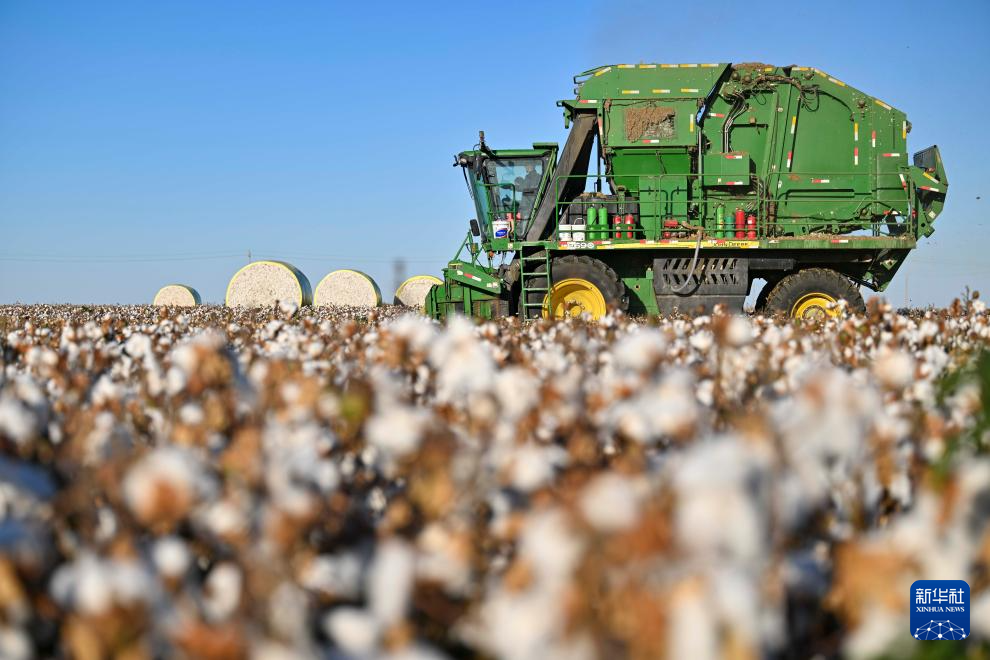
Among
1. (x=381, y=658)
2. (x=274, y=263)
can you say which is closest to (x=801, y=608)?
(x=381, y=658)

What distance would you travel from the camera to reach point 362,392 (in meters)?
1.86

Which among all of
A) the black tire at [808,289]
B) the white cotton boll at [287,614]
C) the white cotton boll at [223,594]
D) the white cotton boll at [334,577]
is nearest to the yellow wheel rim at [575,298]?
the black tire at [808,289]

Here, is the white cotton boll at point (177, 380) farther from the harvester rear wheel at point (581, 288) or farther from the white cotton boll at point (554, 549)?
the harvester rear wheel at point (581, 288)

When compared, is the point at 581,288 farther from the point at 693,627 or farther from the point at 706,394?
the point at 693,627

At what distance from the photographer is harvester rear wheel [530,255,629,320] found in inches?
479

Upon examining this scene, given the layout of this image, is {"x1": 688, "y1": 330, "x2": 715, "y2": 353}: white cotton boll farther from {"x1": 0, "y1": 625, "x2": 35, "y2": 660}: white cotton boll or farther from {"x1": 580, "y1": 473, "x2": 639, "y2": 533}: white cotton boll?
{"x1": 0, "y1": 625, "x2": 35, "y2": 660}: white cotton boll

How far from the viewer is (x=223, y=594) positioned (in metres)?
1.31

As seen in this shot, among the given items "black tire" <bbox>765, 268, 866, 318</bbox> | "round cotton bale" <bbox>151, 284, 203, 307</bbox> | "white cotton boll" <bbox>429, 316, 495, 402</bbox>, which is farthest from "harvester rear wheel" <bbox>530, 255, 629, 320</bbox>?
"round cotton bale" <bbox>151, 284, 203, 307</bbox>

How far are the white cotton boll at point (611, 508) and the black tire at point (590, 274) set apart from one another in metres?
11.1

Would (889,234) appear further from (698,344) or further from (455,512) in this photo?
(455,512)

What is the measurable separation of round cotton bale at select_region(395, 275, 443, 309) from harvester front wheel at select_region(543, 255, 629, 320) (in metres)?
15.4

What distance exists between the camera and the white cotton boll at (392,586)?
117 centimetres

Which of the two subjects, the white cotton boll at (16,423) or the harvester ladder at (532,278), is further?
the harvester ladder at (532,278)

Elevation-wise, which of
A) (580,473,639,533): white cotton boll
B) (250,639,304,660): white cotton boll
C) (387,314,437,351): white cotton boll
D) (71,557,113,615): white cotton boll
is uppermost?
(387,314,437,351): white cotton boll
